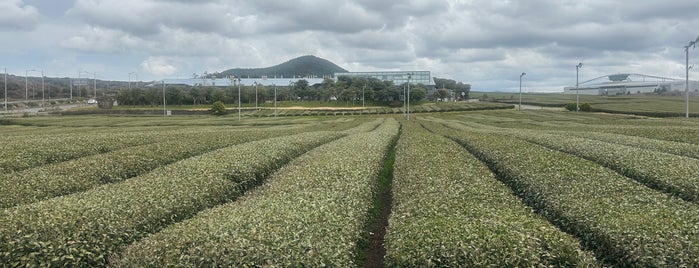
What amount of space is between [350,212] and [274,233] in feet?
10.7

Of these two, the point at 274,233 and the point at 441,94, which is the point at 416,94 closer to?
the point at 441,94

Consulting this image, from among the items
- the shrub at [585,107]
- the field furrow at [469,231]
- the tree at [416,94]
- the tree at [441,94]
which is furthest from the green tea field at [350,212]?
the tree at [441,94]

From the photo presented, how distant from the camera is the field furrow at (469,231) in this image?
33.6 feet

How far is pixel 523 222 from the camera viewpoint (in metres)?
12.4

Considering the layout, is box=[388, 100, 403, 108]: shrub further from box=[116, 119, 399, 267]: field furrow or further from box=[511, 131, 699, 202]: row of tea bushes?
box=[116, 119, 399, 267]: field furrow

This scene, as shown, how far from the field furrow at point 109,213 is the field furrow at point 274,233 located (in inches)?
50.0

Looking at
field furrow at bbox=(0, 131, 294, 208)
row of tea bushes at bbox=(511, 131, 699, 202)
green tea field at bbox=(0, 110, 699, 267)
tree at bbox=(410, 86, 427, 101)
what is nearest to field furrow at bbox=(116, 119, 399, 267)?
green tea field at bbox=(0, 110, 699, 267)

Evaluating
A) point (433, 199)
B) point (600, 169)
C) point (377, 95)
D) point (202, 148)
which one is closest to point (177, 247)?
point (433, 199)

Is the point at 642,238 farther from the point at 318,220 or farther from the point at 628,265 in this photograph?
the point at 318,220

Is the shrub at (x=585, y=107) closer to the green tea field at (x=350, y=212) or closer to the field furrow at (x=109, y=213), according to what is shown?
the green tea field at (x=350, y=212)

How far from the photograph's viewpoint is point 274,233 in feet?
37.0

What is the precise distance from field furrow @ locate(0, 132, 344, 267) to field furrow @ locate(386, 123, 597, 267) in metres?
6.94

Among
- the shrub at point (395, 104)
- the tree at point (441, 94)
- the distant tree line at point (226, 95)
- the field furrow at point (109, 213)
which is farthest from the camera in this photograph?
the tree at point (441, 94)

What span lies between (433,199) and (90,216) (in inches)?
398
